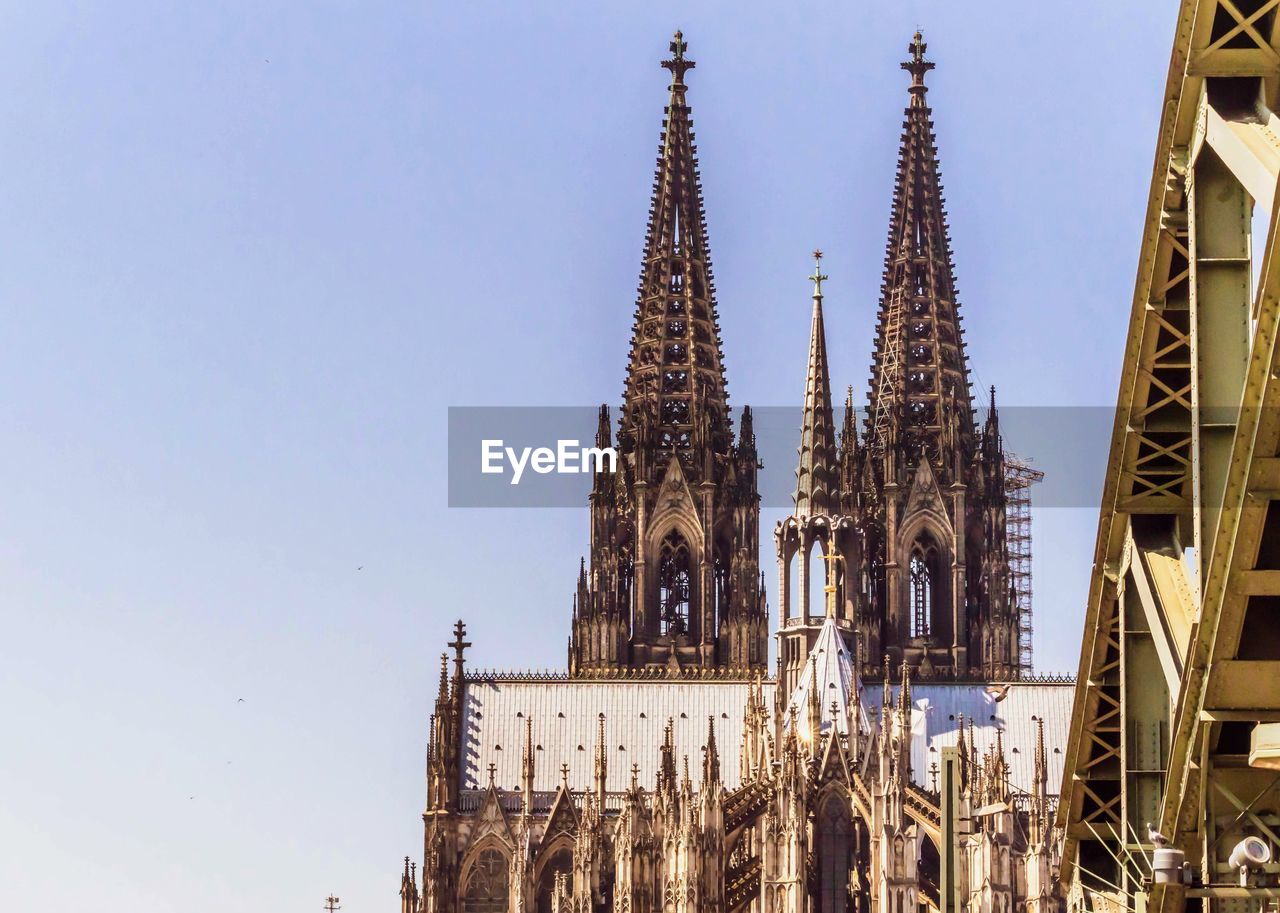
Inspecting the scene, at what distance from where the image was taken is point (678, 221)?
361 ft

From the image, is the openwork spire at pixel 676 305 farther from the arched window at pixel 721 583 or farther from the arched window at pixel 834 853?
the arched window at pixel 834 853

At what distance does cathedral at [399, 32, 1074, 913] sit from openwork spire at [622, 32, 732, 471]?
81 millimetres

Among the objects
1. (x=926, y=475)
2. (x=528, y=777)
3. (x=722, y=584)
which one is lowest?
(x=528, y=777)

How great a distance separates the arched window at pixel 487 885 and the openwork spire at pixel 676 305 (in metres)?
17.4

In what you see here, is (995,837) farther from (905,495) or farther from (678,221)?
(678,221)

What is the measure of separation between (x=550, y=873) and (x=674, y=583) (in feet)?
41.7

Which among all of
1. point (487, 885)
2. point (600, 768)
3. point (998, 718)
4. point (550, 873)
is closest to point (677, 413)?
point (600, 768)

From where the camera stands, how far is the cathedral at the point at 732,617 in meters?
94.0

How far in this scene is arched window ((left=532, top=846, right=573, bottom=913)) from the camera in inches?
3823

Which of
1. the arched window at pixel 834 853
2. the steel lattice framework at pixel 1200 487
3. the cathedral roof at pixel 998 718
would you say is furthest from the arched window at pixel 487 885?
the steel lattice framework at pixel 1200 487

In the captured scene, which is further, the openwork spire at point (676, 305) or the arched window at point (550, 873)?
the openwork spire at point (676, 305)

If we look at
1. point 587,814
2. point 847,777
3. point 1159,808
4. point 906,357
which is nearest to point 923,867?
point 847,777

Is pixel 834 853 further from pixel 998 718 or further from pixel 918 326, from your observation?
pixel 918 326

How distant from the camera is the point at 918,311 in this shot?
357ft
